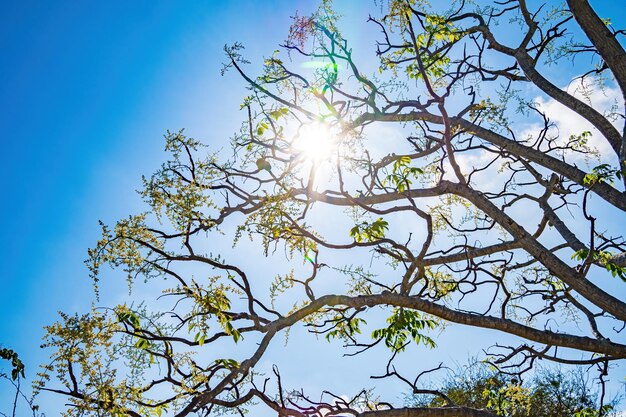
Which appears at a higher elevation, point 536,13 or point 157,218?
point 536,13

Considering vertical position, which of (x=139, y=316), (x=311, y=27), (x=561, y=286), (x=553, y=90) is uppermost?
(x=553, y=90)

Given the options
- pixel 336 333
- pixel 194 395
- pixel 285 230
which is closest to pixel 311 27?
pixel 285 230

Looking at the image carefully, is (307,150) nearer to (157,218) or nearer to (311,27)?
(311,27)

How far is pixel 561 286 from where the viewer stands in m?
5.28

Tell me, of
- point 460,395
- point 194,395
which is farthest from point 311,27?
point 460,395

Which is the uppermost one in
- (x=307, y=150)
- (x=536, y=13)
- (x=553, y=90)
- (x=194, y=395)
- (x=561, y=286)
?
(x=536, y=13)

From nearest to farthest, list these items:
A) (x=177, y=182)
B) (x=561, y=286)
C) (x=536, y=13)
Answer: (x=177, y=182)
(x=561, y=286)
(x=536, y=13)

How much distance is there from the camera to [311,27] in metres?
4.22

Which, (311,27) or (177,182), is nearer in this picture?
(177,182)

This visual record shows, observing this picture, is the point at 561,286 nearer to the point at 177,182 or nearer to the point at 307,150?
the point at 307,150

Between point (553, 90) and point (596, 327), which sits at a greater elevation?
point (553, 90)

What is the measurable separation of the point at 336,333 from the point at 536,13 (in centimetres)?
411

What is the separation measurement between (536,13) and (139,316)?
5.17 m

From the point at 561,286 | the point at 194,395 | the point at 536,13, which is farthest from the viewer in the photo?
the point at 536,13
